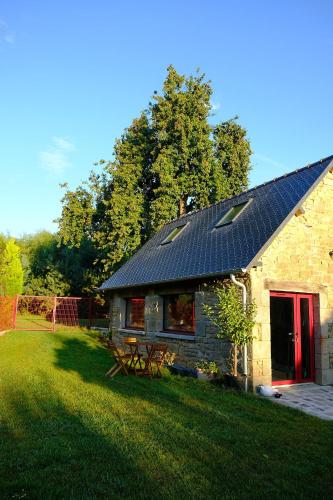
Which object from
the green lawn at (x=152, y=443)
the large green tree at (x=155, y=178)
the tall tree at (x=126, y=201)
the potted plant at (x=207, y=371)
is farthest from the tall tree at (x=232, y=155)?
the green lawn at (x=152, y=443)

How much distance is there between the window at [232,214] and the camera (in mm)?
12156

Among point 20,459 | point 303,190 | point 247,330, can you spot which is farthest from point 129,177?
point 20,459

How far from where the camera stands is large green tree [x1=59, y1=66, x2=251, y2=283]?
71.5 ft

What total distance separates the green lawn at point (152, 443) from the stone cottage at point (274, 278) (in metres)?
1.67

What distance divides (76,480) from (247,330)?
17.8 feet

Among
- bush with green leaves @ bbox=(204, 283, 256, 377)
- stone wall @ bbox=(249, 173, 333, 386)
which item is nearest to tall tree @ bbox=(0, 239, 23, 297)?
bush with green leaves @ bbox=(204, 283, 256, 377)

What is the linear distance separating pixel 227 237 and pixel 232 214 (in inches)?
71.5

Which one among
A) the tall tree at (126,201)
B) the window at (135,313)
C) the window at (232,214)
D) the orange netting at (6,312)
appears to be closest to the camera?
the window at (232,214)

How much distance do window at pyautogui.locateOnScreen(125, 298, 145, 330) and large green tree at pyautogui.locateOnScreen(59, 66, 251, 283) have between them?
6.33 m

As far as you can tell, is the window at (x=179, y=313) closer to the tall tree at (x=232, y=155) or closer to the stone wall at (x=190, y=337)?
the stone wall at (x=190, y=337)

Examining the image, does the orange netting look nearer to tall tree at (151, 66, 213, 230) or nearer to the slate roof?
the slate roof

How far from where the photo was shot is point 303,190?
392 inches

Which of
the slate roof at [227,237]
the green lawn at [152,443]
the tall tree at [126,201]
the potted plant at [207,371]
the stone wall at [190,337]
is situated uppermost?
the tall tree at [126,201]

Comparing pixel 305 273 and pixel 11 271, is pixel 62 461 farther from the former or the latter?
pixel 11 271
